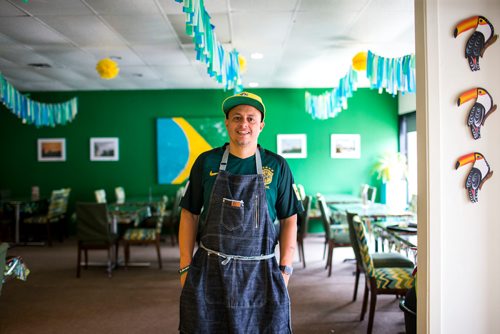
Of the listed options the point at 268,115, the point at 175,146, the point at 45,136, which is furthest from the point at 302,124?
the point at 45,136

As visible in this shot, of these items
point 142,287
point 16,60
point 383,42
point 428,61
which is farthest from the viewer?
point 16,60

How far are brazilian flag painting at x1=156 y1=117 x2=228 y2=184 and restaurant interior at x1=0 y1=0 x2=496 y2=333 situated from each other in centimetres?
2

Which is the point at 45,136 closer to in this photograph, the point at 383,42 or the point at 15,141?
the point at 15,141

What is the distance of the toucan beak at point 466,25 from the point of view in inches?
84.3

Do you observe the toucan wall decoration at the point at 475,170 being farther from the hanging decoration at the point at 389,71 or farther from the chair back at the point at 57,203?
the chair back at the point at 57,203

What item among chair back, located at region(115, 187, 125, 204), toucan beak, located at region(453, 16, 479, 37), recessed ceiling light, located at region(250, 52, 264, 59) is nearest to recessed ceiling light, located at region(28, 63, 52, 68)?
chair back, located at region(115, 187, 125, 204)

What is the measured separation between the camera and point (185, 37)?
4.50 meters

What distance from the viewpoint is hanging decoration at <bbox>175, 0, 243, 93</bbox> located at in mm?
2789

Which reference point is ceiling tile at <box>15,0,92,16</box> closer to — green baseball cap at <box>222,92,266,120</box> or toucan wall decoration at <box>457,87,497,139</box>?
green baseball cap at <box>222,92,266,120</box>

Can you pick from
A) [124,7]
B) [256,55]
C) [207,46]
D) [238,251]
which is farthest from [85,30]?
[238,251]

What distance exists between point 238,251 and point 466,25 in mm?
1685

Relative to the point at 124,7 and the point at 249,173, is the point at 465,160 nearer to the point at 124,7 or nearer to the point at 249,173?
the point at 249,173

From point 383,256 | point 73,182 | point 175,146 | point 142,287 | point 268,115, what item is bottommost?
point 142,287

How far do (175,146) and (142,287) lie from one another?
3617 mm
